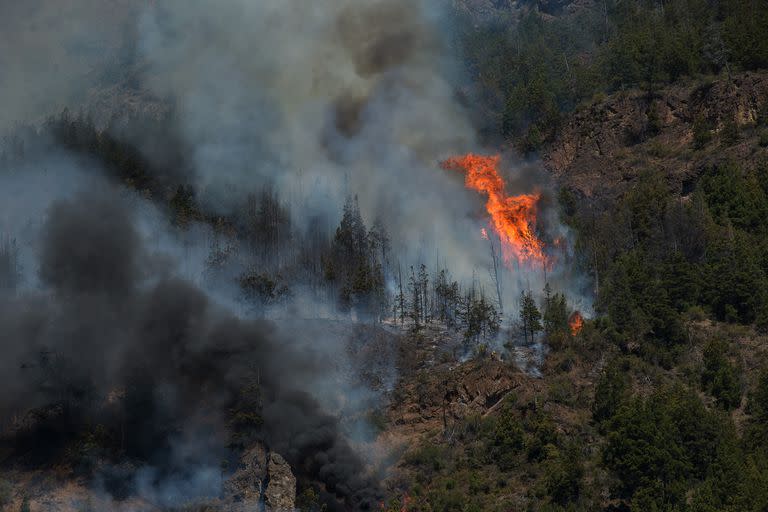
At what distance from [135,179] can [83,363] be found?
39.0m

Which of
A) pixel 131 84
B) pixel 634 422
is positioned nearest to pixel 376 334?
pixel 634 422

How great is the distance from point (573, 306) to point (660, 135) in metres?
27.5

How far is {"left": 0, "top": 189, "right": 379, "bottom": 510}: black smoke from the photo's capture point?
71812 millimetres

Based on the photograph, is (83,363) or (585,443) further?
(83,363)

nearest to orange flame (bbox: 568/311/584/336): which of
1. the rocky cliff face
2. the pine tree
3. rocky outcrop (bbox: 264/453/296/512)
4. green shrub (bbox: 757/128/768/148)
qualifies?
the pine tree

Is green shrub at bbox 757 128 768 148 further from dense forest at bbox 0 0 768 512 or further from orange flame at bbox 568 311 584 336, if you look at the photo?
orange flame at bbox 568 311 584 336

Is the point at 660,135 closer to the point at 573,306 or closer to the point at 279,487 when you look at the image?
the point at 573,306

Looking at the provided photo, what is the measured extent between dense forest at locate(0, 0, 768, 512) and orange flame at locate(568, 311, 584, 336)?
0.26m

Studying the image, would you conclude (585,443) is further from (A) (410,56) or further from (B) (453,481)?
(A) (410,56)

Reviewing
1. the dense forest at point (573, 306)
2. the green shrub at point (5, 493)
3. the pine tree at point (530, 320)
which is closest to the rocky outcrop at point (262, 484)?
the dense forest at point (573, 306)

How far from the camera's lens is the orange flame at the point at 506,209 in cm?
9725

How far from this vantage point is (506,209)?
102 m

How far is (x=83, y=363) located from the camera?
77.9 metres

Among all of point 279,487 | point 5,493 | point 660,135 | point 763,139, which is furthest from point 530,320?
point 5,493
